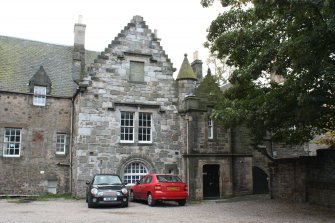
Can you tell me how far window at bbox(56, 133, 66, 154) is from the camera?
24.3 m

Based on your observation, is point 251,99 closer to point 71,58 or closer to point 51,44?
point 71,58

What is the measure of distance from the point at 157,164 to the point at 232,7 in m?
11.5

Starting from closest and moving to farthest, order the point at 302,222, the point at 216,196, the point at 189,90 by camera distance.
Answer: the point at 302,222, the point at 216,196, the point at 189,90

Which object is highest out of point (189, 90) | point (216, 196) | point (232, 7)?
point (232, 7)

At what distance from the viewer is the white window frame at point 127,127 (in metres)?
22.9

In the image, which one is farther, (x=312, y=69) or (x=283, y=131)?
(x=283, y=131)

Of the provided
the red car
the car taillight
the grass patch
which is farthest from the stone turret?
the grass patch

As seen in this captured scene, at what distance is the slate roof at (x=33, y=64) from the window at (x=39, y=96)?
50 cm

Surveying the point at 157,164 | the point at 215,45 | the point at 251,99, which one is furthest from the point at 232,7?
the point at 157,164

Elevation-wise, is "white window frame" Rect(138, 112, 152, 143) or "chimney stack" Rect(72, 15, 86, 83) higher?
"chimney stack" Rect(72, 15, 86, 83)

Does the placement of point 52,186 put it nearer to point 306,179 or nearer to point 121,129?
point 121,129

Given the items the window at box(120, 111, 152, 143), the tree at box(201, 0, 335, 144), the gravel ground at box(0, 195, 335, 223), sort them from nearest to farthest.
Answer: the tree at box(201, 0, 335, 144) → the gravel ground at box(0, 195, 335, 223) → the window at box(120, 111, 152, 143)

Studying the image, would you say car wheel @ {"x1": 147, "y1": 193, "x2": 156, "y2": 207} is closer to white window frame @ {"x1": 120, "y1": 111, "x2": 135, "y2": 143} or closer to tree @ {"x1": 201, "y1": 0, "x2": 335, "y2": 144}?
tree @ {"x1": 201, "y1": 0, "x2": 335, "y2": 144}

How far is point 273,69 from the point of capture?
41.3 feet
